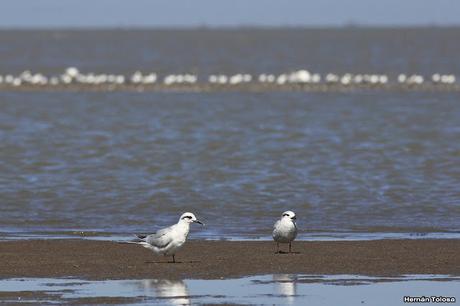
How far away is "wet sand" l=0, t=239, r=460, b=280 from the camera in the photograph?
16.5 metres

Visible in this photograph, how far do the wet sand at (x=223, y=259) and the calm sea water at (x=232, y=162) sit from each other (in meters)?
2.03

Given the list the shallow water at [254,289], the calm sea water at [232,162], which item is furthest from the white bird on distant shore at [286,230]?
the calm sea water at [232,162]

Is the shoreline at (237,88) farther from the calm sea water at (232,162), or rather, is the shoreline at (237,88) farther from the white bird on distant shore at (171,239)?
the white bird on distant shore at (171,239)

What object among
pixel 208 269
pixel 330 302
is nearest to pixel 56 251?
pixel 208 269

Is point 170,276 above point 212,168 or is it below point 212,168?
below

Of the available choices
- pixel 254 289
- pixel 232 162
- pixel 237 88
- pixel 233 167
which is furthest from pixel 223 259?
pixel 237 88

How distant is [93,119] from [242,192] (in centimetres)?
1744

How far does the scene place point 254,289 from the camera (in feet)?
49.7

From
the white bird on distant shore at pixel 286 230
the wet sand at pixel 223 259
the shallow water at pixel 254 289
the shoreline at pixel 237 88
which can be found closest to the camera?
the shallow water at pixel 254 289

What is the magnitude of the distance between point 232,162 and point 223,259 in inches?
524

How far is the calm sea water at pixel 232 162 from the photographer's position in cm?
2320

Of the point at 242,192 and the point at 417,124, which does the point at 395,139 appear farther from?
the point at 242,192

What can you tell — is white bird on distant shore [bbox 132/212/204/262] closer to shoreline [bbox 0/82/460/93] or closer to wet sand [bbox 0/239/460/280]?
wet sand [bbox 0/239/460/280]

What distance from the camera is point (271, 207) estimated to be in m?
24.2
